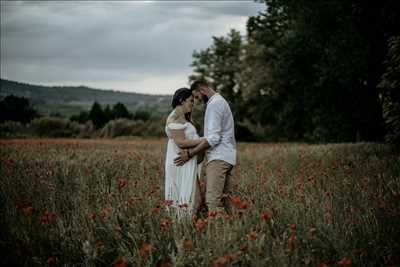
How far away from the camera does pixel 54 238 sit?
4.33 metres

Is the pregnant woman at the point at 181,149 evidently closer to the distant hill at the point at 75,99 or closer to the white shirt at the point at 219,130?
the white shirt at the point at 219,130

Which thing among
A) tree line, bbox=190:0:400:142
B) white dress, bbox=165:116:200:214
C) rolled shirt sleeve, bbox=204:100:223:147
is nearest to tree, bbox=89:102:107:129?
tree line, bbox=190:0:400:142

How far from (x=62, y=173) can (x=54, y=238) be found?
4319 millimetres

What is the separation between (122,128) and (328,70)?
19.1 metres

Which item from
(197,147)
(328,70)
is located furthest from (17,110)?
(197,147)

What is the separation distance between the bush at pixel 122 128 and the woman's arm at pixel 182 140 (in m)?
27.3

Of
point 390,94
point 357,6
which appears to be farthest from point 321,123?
point 390,94

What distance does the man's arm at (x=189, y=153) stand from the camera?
208 inches

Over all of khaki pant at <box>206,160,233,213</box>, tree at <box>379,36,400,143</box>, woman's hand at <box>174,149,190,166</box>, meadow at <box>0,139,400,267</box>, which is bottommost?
meadow at <box>0,139,400,267</box>

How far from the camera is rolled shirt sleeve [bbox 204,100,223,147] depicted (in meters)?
5.24

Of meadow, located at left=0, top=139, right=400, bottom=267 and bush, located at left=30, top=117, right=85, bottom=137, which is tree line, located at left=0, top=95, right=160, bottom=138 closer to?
bush, located at left=30, top=117, right=85, bottom=137

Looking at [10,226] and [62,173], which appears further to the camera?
[62,173]

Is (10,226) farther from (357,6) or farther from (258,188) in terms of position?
(357,6)

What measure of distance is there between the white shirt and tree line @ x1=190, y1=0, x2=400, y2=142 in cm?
614
